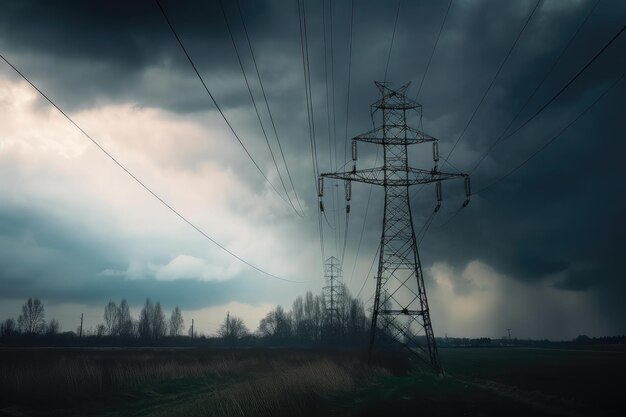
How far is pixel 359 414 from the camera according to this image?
22.9m

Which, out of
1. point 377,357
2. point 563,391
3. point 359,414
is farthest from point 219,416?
point 377,357

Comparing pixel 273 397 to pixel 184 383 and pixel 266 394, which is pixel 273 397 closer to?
pixel 266 394

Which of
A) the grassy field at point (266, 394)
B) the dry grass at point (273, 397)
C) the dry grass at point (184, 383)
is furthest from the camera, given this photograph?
the grassy field at point (266, 394)

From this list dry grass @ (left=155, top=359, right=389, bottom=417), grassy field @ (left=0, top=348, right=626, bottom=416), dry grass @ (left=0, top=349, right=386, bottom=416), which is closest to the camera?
dry grass @ (left=155, top=359, right=389, bottom=417)

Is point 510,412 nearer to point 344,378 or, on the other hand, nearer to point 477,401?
point 477,401

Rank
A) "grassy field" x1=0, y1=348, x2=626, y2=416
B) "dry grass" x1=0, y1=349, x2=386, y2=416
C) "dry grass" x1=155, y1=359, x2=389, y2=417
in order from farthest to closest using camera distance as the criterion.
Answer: "grassy field" x1=0, y1=348, x2=626, y2=416 < "dry grass" x1=0, y1=349, x2=386, y2=416 < "dry grass" x1=155, y1=359, x2=389, y2=417

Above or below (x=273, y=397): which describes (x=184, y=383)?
below

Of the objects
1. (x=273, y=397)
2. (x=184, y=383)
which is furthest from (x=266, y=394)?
(x=184, y=383)

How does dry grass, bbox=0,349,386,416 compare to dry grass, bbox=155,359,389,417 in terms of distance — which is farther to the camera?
dry grass, bbox=0,349,386,416

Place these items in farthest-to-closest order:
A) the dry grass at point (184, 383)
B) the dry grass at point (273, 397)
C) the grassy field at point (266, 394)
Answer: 1. the grassy field at point (266, 394)
2. the dry grass at point (184, 383)
3. the dry grass at point (273, 397)

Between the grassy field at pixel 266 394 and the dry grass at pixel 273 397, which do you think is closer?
the dry grass at pixel 273 397

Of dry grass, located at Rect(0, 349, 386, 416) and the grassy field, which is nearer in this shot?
dry grass, located at Rect(0, 349, 386, 416)

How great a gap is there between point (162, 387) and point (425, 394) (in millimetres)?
18312

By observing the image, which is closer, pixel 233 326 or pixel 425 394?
pixel 425 394
